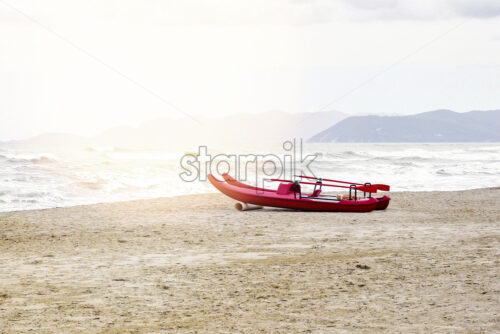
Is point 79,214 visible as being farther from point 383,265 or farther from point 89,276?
point 383,265

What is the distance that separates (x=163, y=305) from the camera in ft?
17.4

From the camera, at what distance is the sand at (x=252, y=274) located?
4.77 m

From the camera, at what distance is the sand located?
477cm

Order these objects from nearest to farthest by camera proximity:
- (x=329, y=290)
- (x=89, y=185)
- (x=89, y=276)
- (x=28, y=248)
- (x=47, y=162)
Result: (x=329, y=290)
(x=89, y=276)
(x=28, y=248)
(x=89, y=185)
(x=47, y=162)

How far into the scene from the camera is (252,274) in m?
6.55

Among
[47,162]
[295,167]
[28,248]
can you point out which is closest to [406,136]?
[295,167]

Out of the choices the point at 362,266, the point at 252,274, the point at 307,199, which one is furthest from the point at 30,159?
the point at 362,266

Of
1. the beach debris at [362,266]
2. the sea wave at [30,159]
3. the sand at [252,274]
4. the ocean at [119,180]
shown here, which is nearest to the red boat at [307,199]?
the sand at [252,274]

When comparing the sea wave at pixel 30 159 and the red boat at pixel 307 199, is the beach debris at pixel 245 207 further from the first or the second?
the sea wave at pixel 30 159

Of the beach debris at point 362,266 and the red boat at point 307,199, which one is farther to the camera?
the red boat at point 307,199

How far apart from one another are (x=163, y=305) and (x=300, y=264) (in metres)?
2.33

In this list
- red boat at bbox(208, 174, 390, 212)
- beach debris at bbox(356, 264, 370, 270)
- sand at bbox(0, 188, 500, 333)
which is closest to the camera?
sand at bbox(0, 188, 500, 333)

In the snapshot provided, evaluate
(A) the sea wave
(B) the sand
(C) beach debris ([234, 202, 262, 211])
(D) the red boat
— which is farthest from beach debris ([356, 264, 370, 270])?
(A) the sea wave

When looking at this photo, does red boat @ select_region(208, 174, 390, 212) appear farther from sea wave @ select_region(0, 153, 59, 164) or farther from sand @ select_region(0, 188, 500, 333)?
sea wave @ select_region(0, 153, 59, 164)
